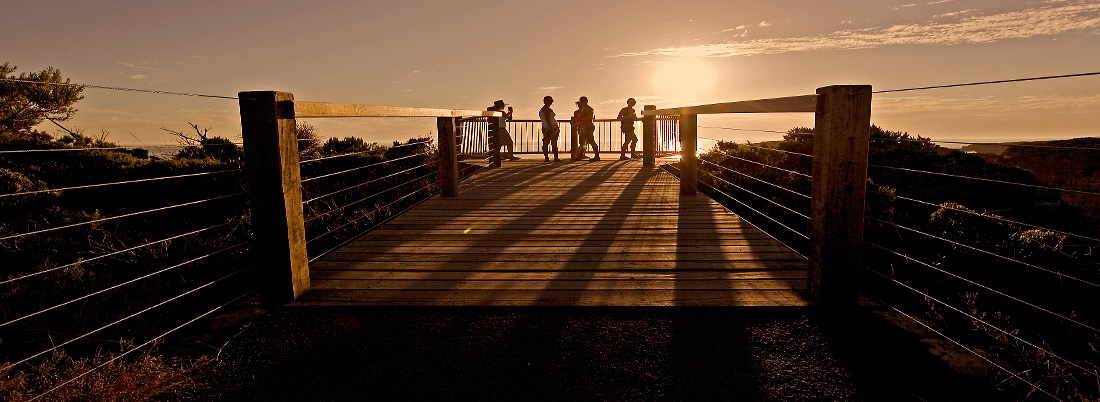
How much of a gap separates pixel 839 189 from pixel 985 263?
321 centimetres

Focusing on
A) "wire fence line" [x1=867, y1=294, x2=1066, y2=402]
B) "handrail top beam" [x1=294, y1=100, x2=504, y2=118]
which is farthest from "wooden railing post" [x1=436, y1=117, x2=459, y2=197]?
"wire fence line" [x1=867, y1=294, x2=1066, y2=402]

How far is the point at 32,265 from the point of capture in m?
7.70

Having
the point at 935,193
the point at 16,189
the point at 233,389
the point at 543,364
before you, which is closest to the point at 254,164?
the point at 233,389

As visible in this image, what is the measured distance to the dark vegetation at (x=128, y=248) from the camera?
290cm

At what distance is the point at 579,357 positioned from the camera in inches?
122

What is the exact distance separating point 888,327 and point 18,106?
2850 cm

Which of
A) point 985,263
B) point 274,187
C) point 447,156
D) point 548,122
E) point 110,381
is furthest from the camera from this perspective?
point 548,122

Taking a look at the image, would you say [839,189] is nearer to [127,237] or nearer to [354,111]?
[354,111]

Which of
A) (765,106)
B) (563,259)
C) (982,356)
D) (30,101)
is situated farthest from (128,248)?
(30,101)

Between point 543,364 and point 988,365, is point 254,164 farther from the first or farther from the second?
point 988,365

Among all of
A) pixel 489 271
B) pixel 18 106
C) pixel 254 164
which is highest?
pixel 18 106

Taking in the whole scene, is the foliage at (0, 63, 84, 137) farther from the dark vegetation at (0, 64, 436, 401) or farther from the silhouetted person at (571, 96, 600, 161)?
the silhouetted person at (571, 96, 600, 161)

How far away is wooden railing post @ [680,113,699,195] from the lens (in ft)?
24.9

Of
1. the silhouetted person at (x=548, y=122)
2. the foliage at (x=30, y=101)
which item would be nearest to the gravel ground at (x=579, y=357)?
the silhouetted person at (x=548, y=122)
